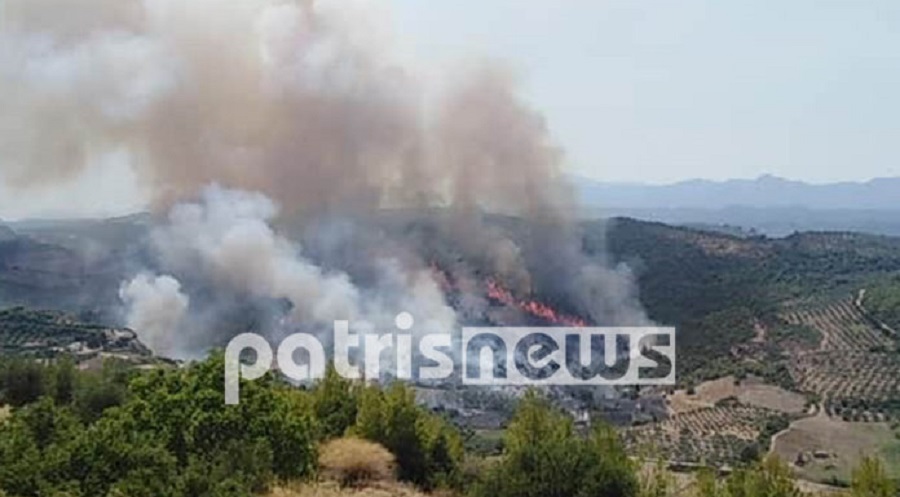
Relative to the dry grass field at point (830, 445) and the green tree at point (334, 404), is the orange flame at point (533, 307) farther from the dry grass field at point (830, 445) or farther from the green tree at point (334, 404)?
the green tree at point (334, 404)

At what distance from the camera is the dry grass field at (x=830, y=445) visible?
3950 cm

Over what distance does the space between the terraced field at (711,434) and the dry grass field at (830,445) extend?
97 cm

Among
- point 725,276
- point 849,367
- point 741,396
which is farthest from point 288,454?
point 725,276

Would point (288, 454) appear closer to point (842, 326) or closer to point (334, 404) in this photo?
point (334, 404)

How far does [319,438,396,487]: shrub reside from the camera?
14.4 metres

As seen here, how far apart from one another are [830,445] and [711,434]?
500 cm

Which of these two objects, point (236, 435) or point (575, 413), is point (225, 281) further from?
A: point (236, 435)

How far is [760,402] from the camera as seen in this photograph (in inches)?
2052

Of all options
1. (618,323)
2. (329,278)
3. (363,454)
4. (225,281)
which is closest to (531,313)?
(618,323)

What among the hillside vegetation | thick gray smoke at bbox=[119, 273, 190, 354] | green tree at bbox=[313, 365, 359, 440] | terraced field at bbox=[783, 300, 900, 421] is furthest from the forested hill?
the hillside vegetation

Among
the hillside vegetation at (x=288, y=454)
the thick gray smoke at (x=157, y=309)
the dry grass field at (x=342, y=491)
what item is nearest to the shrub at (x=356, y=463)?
the hillside vegetation at (x=288, y=454)

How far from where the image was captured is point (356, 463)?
14711mm

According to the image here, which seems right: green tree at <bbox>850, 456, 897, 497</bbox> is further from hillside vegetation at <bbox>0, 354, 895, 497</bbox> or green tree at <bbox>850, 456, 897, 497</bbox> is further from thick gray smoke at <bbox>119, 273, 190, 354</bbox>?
thick gray smoke at <bbox>119, 273, 190, 354</bbox>

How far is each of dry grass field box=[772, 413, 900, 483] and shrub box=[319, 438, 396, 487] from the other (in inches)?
Result: 1042
